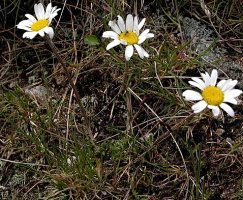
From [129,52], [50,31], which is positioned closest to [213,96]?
[129,52]

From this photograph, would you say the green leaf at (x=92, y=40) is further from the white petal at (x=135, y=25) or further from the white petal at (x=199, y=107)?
the white petal at (x=199, y=107)

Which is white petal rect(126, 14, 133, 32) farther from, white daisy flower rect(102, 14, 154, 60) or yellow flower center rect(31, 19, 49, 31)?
yellow flower center rect(31, 19, 49, 31)

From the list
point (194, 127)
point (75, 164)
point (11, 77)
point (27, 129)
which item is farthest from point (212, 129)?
point (11, 77)

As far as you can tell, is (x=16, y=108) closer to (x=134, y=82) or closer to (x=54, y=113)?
(x=54, y=113)

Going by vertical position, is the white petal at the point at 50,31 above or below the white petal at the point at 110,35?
below

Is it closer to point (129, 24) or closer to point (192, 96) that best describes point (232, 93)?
point (192, 96)

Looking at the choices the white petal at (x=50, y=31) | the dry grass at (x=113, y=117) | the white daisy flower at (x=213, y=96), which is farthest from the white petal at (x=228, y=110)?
the white petal at (x=50, y=31)

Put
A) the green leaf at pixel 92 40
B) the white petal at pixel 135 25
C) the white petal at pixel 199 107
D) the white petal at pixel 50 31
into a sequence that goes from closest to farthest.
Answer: the white petal at pixel 199 107, the white petal at pixel 50 31, the white petal at pixel 135 25, the green leaf at pixel 92 40
